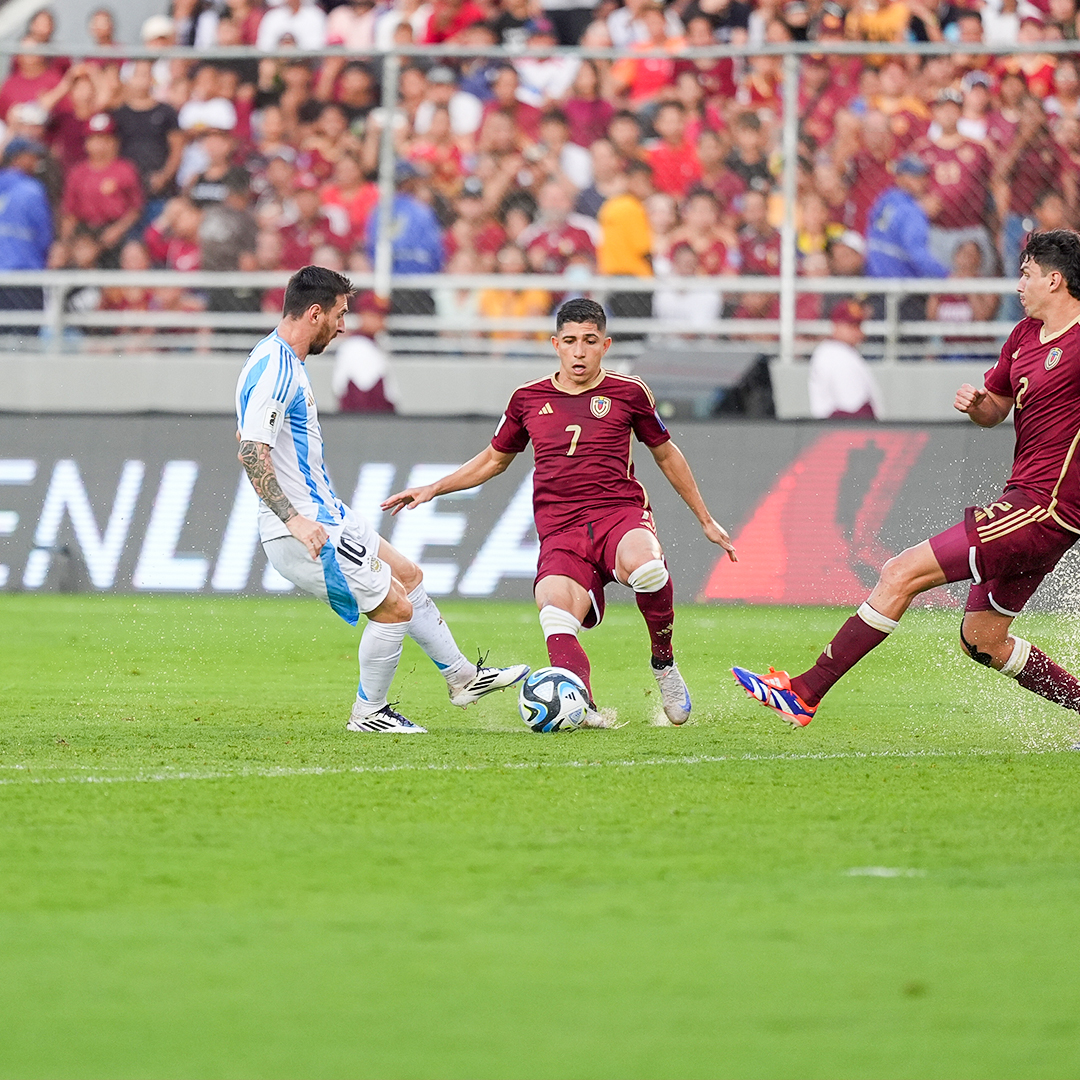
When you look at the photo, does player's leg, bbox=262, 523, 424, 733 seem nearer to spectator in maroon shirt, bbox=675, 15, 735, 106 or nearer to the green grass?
the green grass

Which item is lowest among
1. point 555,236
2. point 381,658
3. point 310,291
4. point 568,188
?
point 381,658

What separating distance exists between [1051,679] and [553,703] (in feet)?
7.12

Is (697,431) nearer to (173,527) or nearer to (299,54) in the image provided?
(173,527)

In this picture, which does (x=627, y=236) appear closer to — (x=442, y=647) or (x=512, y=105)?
(x=512, y=105)

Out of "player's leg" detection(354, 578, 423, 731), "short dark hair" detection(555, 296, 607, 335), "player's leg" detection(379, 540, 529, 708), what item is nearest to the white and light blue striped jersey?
"player's leg" detection(354, 578, 423, 731)

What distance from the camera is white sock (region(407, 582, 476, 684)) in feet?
28.5

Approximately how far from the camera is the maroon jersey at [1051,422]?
7.74 metres

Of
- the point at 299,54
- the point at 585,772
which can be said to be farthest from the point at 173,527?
the point at 585,772

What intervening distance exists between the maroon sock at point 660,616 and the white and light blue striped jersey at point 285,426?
145 cm

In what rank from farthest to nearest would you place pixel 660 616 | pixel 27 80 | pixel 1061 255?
pixel 27 80 < pixel 660 616 < pixel 1061 255

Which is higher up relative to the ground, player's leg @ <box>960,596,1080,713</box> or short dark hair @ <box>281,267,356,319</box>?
short dark hair @ <box>281,267,356,319</box>

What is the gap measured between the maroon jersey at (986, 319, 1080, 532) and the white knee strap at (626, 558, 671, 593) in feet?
5.23

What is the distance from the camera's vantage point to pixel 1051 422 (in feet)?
25.6

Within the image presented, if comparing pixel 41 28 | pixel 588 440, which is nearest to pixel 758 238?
pixel 41 28
